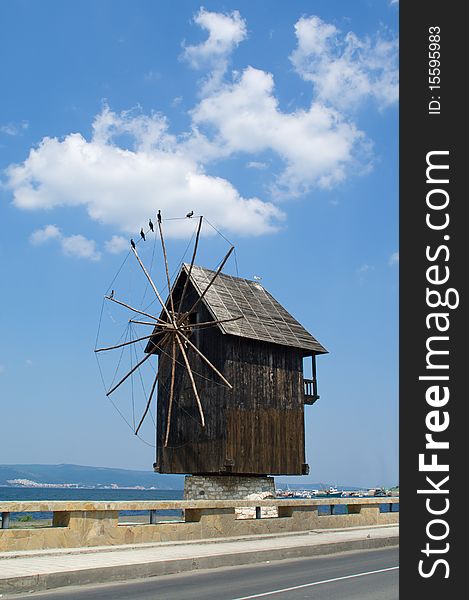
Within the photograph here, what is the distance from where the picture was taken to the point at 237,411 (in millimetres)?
28422

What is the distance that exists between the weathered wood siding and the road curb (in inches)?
347

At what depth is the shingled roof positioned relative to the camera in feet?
98.0

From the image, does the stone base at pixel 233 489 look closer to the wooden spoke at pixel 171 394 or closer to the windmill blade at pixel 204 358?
the wooden spoke at pixel 171 394

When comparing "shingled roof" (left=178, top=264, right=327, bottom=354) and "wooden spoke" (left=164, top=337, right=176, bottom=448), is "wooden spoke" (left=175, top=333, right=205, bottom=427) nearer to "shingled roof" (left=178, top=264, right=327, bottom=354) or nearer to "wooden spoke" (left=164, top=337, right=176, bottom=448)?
"wooden spoke" (left=164, top=337, right=176, bottom=448)

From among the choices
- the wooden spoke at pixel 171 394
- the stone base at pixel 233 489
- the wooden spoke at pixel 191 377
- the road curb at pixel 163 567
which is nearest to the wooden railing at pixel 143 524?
the road curb at pixel 163 567

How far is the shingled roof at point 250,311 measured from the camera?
2988cm

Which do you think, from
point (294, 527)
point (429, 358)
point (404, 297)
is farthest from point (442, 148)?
point (294, 527)

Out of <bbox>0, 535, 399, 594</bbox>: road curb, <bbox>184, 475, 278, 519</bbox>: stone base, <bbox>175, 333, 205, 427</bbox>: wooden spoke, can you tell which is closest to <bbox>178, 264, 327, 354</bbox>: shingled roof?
<bbox>175, 333, 205, 427</bbox>: wooden spoke

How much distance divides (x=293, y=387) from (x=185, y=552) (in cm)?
1501

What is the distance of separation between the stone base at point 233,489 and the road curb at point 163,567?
32.1 ft

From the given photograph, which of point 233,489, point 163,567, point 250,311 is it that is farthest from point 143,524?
point 250,311

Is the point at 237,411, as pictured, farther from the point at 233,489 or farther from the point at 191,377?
the point at 233,489

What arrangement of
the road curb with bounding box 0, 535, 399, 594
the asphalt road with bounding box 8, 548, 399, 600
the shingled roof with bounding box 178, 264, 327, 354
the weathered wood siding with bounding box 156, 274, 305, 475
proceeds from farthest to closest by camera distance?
the shingled roof with bounding box 178, 264, 327, 354
the weathered wood siding with bounding box 156, 274, 305, 475
the road curb with bounding box 0, 535, 399, 594
the asphalt road with bounding box 8, 548, 399, 600

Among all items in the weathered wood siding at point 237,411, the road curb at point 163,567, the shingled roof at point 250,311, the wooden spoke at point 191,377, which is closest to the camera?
the road curb at point 163,567
